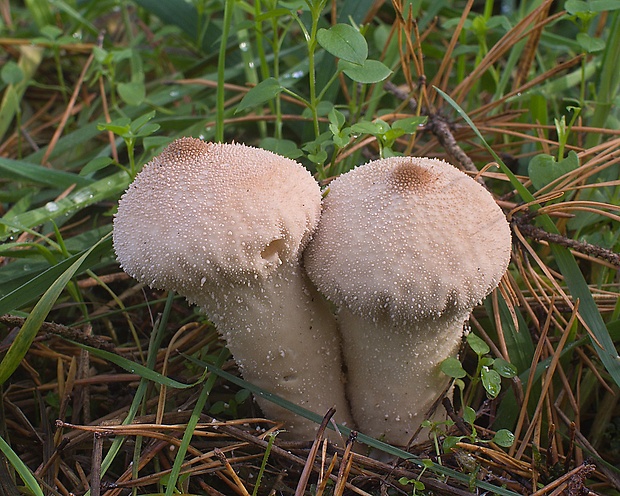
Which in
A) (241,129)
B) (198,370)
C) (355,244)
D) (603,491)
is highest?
(355,244)

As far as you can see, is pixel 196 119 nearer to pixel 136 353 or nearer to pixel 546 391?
pixel 136 353

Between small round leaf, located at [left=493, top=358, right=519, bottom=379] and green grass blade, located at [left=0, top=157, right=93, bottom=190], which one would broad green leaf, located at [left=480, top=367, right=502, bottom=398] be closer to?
small round leaf, located at [left=493, top=358, right=519, bottom=379]

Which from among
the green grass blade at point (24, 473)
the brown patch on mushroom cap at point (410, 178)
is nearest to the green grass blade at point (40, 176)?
the green grass blade at point (24, 473)

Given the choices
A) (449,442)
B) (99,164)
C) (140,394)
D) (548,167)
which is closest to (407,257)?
(449,442)

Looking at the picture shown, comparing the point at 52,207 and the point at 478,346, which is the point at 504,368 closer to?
the point at 478,346

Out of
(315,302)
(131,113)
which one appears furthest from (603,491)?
(131,113)

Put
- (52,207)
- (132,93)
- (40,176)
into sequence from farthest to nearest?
(132,93), (40,176), (52,207)
